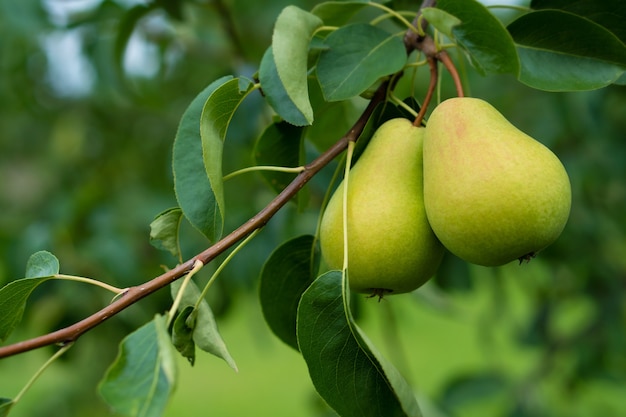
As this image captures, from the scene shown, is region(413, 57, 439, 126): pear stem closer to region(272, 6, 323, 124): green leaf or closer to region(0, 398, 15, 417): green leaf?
region(272, 6, 323, 124): green leaf

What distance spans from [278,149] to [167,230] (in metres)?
0.22

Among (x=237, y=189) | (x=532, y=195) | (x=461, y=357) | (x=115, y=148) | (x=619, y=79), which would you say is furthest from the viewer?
(x=461, y=357)

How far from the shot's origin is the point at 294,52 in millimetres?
931

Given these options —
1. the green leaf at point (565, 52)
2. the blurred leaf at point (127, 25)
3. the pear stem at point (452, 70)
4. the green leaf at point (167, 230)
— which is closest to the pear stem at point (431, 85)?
the pear stem at point (452, 70)

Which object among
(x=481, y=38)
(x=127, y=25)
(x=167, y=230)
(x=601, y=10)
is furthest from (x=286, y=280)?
(x=127, y=25)

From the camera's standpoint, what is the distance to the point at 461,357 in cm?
713

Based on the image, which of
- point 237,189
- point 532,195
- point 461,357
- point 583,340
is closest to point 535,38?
point 532,195

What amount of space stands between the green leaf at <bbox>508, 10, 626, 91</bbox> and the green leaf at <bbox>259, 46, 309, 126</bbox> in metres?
0.29

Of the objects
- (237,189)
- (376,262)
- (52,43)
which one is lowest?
(237,189)

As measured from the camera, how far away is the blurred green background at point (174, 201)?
2000 mm

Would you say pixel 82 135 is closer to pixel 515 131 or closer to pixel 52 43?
pixel 52 43

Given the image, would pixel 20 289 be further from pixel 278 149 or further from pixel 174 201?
pixel 174 201

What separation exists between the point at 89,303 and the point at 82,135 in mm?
1344

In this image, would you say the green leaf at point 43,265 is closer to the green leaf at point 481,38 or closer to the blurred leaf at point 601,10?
the green leaf at point 481,38
